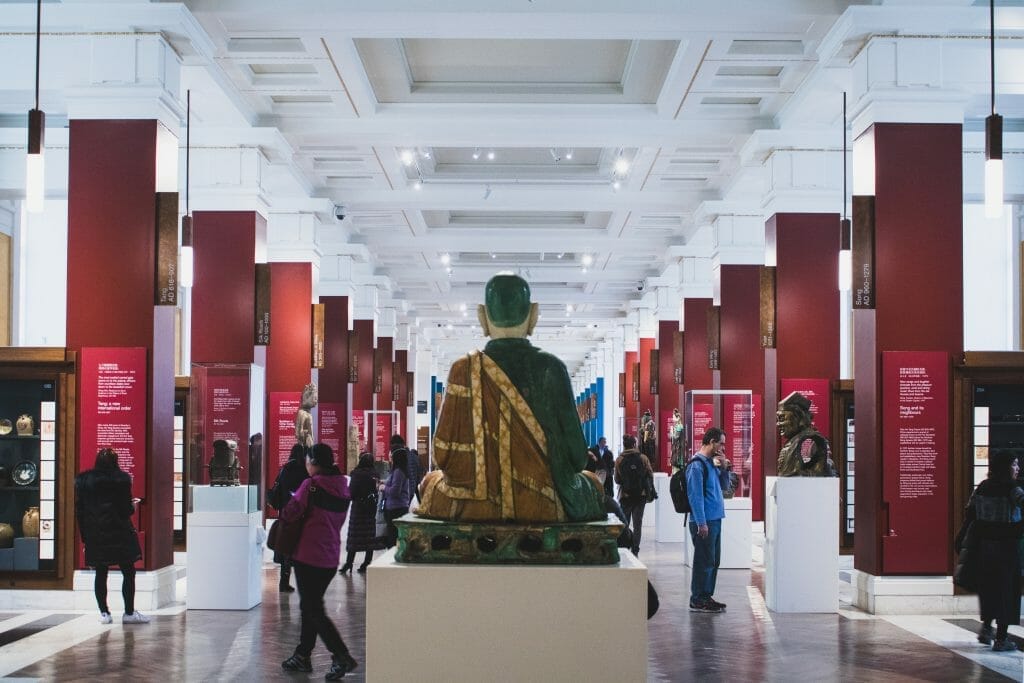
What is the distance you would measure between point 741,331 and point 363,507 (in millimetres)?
6999

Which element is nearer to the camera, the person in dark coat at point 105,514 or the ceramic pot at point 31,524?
the person in dark coat at point 105,514

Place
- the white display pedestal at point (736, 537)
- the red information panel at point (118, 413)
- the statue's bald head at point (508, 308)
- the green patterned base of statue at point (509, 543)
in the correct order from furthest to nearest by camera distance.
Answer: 1. the white display pedestal at point (736, 537)
2. the red information panel at point (118, 413)
3. the statue's bald head at point (508, 308)
4. the green patterned base of statue at point (509, 543)

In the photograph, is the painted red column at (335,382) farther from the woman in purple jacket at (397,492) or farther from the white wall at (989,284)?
the white wall at (989,284)

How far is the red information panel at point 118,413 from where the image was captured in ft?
32.6

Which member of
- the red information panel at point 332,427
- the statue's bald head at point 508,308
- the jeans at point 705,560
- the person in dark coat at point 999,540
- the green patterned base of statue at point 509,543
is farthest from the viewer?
the red information panel at point 332,427

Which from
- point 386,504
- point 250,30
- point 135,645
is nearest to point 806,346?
point 386,504

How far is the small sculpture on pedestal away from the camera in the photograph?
10.7m

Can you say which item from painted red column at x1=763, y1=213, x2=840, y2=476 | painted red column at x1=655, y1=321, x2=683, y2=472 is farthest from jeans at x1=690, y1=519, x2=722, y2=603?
painted red column at x1=655, y1=321, x2=683, y2=472

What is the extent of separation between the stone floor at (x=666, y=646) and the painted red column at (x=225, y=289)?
3856mm

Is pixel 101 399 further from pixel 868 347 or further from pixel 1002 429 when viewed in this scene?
pixel 1002 429

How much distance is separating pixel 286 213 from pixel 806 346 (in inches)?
326

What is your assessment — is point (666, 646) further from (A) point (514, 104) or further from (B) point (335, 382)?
(B) point (335, 382)

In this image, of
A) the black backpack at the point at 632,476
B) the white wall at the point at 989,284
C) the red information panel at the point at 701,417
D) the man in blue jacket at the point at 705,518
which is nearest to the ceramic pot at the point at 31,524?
the man in blue jacket at the point at 705,518

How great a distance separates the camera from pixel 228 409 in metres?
10.9
